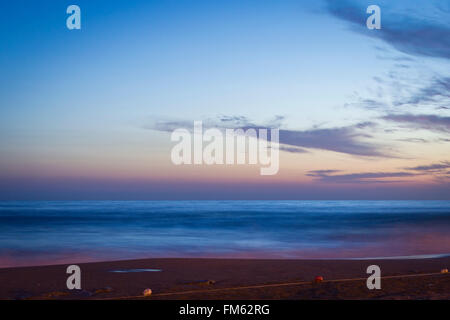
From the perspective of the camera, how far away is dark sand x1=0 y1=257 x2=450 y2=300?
7.02 meters

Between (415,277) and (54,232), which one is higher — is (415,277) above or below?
below

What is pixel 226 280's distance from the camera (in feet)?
28.9

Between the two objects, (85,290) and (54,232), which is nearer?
(85,290)

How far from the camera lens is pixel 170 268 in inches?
412

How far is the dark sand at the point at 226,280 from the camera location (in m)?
7.02

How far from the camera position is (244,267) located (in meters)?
10.7

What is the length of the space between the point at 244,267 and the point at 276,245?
28.2ft
